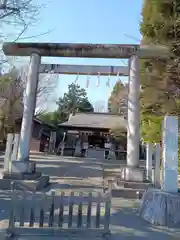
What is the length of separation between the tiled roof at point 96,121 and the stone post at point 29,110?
645 inches

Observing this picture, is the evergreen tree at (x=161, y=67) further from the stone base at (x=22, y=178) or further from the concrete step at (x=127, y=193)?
the stone base at (x=22, y=178)

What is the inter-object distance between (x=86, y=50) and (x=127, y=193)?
190 inches

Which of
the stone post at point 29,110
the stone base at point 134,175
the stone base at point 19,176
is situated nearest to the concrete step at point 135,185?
the stone base at point 134,175

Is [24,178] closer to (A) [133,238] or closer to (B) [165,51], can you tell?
(A) [133,238]

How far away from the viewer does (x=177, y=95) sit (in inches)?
467

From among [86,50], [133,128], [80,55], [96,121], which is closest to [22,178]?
[133,128]

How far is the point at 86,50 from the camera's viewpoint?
9.12m

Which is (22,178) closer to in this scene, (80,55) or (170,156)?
(80,55)

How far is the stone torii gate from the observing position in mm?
8672

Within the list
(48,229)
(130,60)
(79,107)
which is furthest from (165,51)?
(79,107)

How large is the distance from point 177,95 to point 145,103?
2044 millimetres

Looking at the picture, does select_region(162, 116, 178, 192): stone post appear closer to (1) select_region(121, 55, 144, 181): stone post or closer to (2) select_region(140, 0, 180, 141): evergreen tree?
(1) select_region(121, 55, 144, 181): stone post

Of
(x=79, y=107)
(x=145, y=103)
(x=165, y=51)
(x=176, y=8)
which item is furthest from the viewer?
(x=79, y=107)

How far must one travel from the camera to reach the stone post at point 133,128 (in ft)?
27.0
